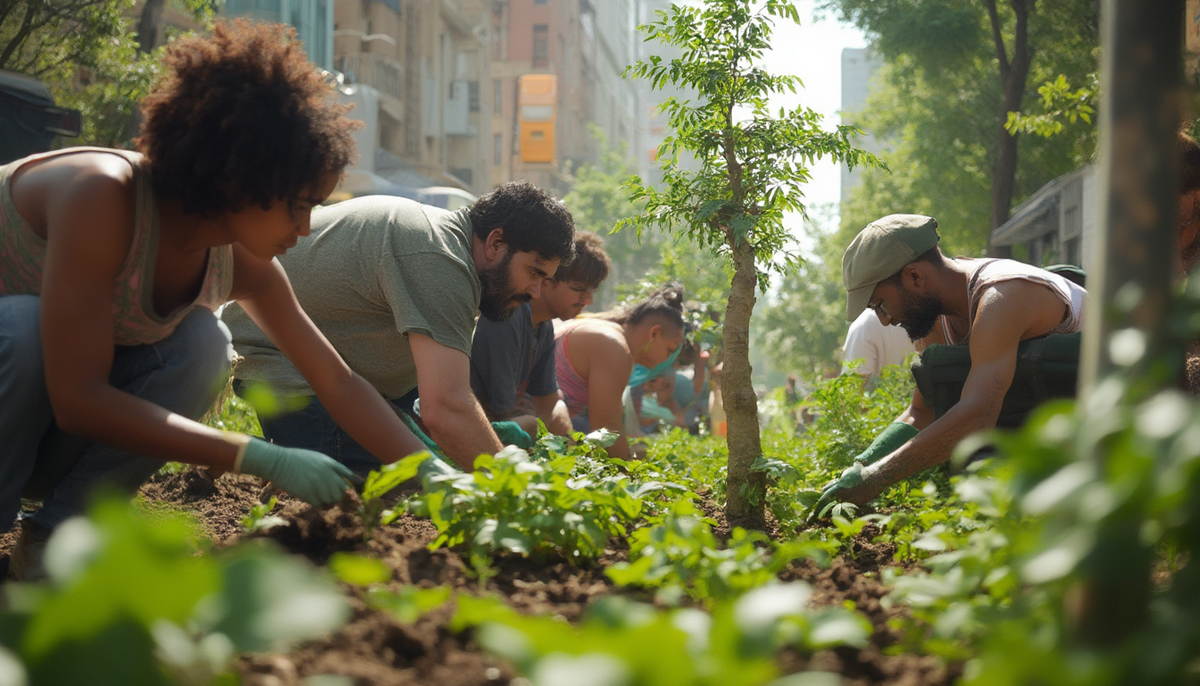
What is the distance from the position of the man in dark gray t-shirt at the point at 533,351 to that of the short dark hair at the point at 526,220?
2.41 ft

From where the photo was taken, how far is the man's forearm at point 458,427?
296 cm

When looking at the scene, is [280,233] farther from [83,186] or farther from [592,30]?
[592,30]

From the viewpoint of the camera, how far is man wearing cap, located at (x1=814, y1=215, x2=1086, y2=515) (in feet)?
10.5

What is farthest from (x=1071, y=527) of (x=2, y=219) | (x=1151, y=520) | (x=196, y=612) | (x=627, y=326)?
(x=627, y=326)

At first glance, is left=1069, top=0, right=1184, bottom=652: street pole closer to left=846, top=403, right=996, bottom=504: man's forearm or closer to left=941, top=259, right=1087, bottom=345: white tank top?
left=846, top=403, right=996, bottom=504: man's forearm

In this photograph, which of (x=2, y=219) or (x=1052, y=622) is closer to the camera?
(x=1052, y=622)

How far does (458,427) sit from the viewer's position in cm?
296

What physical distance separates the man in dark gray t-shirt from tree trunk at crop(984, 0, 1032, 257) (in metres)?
9.29

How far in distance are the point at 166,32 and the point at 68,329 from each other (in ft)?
37.9

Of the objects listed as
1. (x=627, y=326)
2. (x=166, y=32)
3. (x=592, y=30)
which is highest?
(x=592, y=30)

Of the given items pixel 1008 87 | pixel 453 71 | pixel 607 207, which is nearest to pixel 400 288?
pixel 1008 87

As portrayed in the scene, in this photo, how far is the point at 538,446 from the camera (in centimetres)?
284

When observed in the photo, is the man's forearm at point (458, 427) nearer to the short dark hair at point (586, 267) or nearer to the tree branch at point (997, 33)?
the short dark hair at point (586, 267)

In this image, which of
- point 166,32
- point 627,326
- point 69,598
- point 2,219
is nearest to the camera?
point 69,598
